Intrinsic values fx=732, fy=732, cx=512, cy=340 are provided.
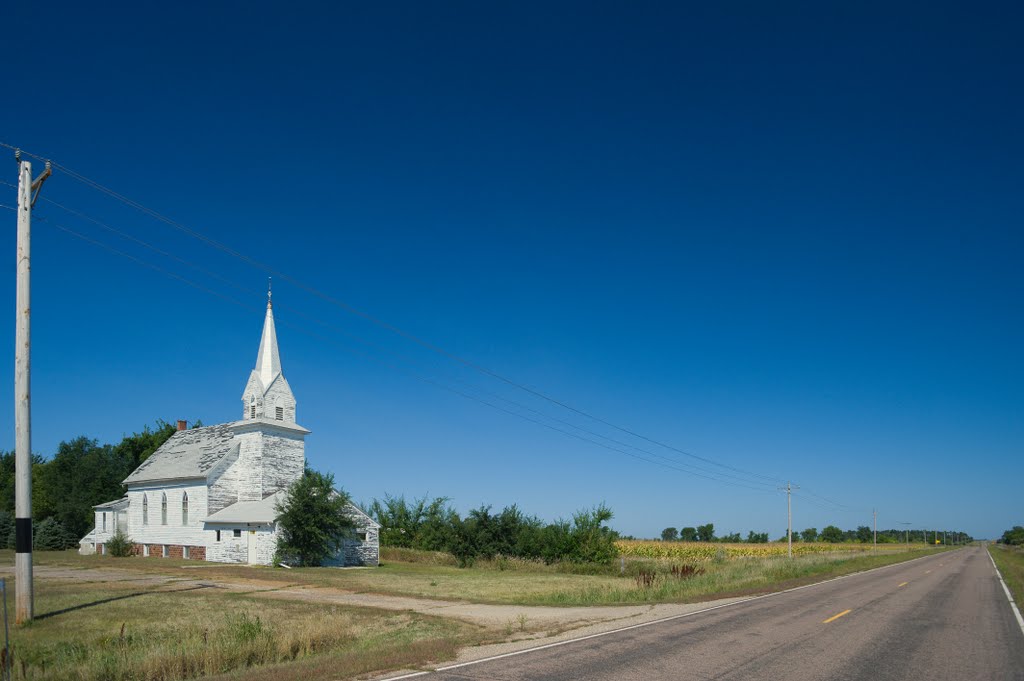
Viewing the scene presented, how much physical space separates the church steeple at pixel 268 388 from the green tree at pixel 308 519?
369 inches

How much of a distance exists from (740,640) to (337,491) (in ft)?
109

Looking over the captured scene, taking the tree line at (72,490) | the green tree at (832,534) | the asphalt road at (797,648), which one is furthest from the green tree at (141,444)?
the green tree at (832,534)

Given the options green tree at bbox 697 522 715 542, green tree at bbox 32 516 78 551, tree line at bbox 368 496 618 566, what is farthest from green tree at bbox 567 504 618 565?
green tree at bbox 697 522 715 542

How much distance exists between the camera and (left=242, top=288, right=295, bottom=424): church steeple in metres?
49.9

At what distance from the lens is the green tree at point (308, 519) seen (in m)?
41.7

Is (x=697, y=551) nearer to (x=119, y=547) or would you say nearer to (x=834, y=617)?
(x=119, y=547)

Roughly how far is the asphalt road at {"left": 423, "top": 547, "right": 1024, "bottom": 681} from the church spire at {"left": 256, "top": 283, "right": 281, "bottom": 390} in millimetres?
36974

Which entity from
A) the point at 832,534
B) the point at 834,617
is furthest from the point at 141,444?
the point at 832,534

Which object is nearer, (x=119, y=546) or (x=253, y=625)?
(x=253, y=625)

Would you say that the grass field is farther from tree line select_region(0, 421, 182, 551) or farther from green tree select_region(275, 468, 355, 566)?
tree line select_region(0, 421, 182, 551)

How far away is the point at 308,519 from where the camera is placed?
4169 cm

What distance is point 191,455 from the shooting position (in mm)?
53656

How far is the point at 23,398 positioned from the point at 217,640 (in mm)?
9219

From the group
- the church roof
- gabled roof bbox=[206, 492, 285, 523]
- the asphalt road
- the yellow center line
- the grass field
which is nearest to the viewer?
the asphalt road
